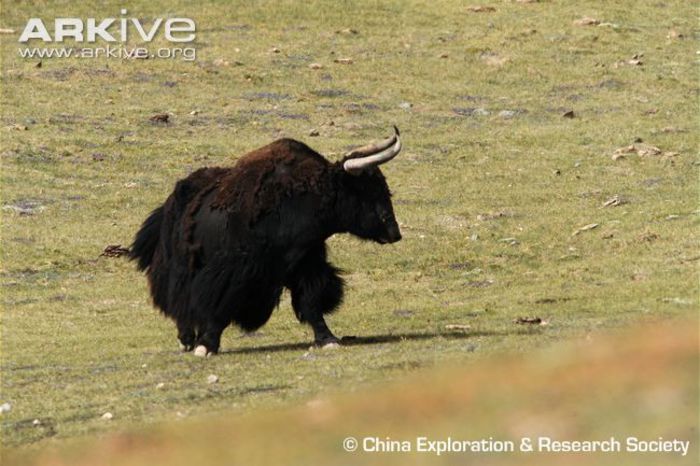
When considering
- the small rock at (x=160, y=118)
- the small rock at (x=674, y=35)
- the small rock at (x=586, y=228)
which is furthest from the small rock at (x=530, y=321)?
the small rock at (x=674, y=35)

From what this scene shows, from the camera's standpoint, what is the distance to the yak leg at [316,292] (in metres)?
18.9

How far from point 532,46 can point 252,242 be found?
28850 mm

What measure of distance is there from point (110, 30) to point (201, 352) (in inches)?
1212

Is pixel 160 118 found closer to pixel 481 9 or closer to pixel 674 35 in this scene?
pixel 481 9

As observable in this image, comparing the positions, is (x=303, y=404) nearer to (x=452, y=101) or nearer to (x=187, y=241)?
(x=187, y=241)

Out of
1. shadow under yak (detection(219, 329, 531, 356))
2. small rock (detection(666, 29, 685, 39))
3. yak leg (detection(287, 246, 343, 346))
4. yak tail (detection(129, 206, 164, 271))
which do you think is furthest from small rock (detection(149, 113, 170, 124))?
yak leg (detection(287, 246, 343, 346))

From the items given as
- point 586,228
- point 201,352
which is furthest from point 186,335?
point 586,228

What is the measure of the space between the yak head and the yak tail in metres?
2.77

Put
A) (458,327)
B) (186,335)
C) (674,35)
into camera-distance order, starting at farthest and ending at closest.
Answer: (674,35) → (458,327) → (186,335)

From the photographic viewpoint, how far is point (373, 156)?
62.2ft

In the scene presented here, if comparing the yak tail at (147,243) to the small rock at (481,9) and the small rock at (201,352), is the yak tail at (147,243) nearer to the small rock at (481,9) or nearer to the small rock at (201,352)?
the small rock at (201,352)

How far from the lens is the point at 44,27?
48094 millimetres

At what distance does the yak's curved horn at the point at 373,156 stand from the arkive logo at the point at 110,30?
96.5 feet

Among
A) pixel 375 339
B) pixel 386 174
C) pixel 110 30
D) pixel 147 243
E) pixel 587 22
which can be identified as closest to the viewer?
pixel 375 339
